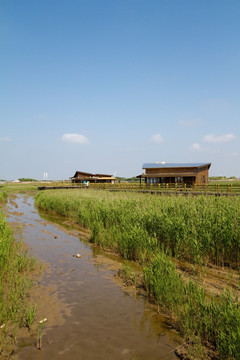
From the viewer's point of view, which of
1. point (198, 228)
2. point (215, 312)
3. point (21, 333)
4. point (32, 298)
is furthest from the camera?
point (198, 228)

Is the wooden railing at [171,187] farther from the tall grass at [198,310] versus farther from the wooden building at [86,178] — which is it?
the tall grass at [198,310]

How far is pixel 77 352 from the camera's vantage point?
4012 millimetres

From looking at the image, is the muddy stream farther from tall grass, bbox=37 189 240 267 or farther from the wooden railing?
the wooden railing

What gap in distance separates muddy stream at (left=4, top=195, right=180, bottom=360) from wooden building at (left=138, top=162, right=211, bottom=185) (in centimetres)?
3471

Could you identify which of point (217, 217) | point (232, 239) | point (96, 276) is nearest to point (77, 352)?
point (96, 276)

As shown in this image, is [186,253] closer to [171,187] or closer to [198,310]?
[198,310]

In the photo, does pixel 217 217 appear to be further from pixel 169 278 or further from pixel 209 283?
pixel 169 278

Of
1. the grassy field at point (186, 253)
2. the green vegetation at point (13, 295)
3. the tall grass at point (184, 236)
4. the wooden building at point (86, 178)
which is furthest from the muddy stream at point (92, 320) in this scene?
the wooden building at point (86, 178)

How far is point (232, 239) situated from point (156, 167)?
35703mm

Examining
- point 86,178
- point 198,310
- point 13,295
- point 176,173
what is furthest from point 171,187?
point 13,295

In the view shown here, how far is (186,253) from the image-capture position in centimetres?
843

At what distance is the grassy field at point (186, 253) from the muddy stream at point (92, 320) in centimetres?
51

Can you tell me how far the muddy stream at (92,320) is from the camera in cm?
401

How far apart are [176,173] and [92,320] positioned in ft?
126
